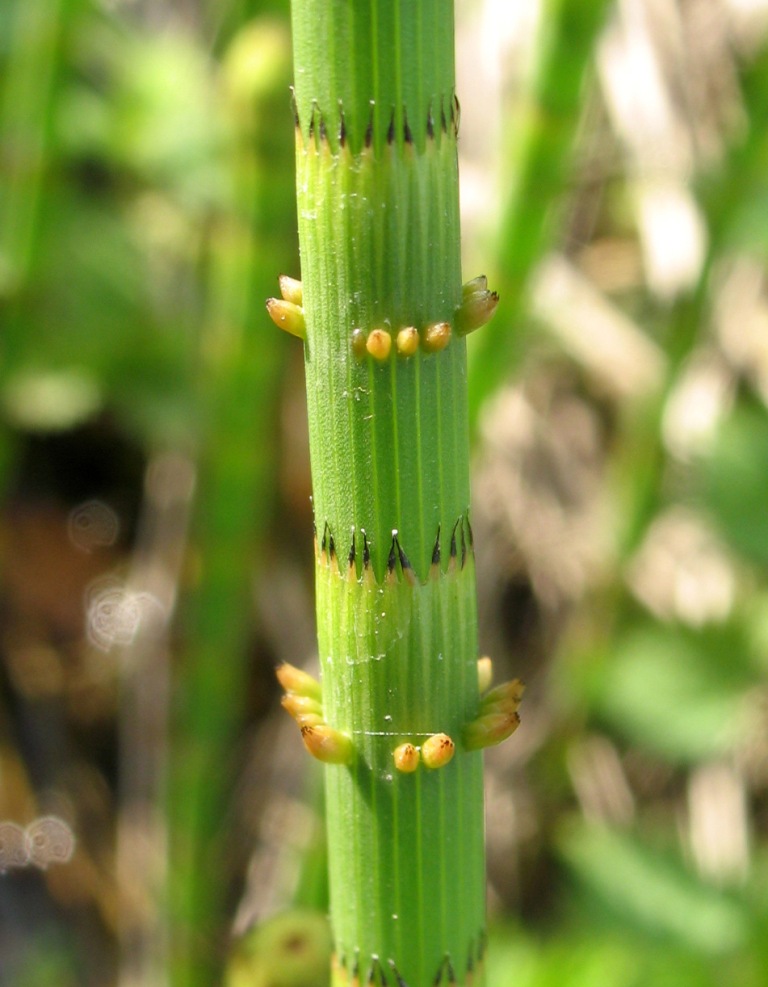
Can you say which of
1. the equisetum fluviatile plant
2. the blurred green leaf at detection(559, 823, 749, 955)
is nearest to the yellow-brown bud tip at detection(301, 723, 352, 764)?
the equisetum fluviatile plant

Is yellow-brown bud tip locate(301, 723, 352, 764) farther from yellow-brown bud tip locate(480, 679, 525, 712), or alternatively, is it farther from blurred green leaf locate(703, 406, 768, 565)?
blurred green leaf locate(703, 406, 768, 565)

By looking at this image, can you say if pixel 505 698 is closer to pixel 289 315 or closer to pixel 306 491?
pixel 289 315

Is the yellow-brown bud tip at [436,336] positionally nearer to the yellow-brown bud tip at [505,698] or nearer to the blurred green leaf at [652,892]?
the yellow-brown bud tip at [505,698]

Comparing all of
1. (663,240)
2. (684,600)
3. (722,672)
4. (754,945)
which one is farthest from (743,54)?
(754,945)

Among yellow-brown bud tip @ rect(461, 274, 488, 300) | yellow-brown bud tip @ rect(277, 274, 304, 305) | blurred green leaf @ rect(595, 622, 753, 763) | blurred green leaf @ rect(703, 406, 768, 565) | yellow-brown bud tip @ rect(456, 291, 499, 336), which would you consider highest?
yellow-brown bud tip @ rect(277, 274, 304, 305)

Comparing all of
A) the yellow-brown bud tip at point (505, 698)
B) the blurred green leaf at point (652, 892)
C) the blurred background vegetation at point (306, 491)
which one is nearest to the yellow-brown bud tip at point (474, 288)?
the yellow-brown bud tip at point (505, 698)

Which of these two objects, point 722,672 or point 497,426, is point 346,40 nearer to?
point 722,672

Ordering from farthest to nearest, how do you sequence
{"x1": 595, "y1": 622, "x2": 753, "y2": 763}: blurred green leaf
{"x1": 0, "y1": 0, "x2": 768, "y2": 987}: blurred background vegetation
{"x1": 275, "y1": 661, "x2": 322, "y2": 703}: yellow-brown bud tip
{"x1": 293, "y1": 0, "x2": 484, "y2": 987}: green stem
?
{"x1": 595, "y1": 622, "x2": 753, "y2": 763}: blurred green leaf, {"x1": 0, "y1": 0, "x2": 768, "y2": 987}: blurred background vegetation, {"x1": 275, "y1": 661, "x2": 322, "y2": 703}: yellow-brown bud tip, {"x1": 293, "y1": 0, "x2": 484, "y2": 987}: green stem
